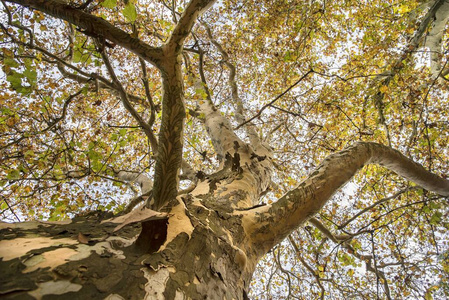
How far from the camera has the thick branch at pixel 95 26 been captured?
74.0 inches

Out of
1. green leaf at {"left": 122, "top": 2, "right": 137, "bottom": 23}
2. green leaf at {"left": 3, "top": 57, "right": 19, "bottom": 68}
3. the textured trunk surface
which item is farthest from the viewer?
green leaf at {"left": 3, "top": 57, "right": 19, "bottom": 68}

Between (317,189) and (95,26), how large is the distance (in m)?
2.35

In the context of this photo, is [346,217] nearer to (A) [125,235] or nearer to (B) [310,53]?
(B) [310,53]

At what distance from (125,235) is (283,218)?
1.26m

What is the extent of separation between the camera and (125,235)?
4.37 feet

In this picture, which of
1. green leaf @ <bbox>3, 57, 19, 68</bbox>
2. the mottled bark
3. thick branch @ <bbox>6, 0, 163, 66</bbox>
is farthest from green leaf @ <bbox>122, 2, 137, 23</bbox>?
green leaf @ <bbox>3, 57, 19, 68</bbox>

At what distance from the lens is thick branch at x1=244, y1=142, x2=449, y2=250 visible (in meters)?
1.95

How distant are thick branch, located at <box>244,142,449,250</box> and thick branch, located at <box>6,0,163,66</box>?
1529mm

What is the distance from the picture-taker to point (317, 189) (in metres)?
2.26

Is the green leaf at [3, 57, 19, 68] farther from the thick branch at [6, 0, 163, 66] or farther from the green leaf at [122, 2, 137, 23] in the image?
the green leaf at [122, 2, 137, 23]

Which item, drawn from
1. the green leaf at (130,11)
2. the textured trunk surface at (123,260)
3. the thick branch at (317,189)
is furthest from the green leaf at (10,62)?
the thick branch at (317,189)

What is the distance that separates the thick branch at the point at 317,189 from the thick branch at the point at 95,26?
153 cm

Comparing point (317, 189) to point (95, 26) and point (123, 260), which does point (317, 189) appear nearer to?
point (123, 260)

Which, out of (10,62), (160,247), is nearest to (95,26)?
(10,62)
